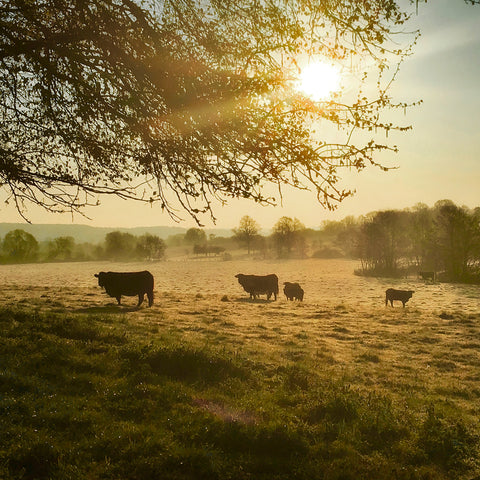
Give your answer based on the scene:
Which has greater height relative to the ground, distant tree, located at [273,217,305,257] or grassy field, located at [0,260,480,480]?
distant tree, located at [273,217,305,257]

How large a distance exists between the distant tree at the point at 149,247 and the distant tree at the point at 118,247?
9.62 metres

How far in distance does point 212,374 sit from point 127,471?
3404mm

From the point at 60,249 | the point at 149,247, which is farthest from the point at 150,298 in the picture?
the point at 60,249

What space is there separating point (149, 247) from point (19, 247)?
3381 cm

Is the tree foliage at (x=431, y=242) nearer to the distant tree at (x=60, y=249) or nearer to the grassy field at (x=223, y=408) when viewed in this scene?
the grassy field at (x=223, y=408)

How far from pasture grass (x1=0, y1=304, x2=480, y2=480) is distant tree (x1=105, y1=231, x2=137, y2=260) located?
107 metres

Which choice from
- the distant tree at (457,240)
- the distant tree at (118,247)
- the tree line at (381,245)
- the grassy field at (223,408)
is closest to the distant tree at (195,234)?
the tree line at (381,245)

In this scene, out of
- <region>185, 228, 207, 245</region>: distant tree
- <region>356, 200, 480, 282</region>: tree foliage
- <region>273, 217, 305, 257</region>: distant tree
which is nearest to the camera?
<region>356, 200, 480, 282</region>: tree foliage

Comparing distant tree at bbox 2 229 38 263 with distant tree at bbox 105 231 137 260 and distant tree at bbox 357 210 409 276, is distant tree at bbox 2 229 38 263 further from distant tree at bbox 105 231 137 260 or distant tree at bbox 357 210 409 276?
distant tree at bbox 357 210 409 276

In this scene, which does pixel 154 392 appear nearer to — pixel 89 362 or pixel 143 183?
pixel 89 362

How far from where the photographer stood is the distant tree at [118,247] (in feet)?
370

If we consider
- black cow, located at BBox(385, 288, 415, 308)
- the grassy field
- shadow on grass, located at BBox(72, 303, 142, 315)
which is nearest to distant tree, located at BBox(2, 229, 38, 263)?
shadow on grass, located at BBox(72, 303, 142, 315)

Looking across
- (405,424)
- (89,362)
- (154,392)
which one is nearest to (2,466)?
(154,392)

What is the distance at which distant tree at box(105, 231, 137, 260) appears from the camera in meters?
113
